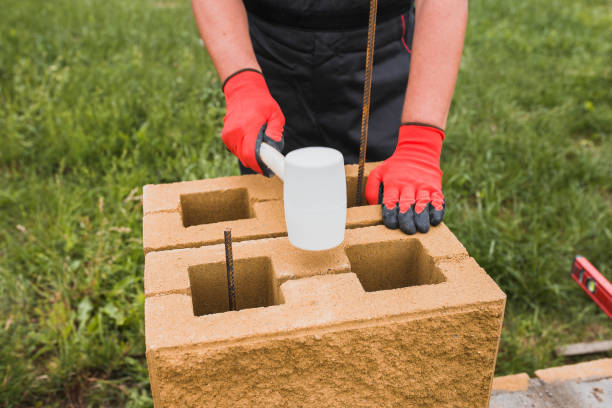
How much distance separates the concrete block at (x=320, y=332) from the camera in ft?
3.47

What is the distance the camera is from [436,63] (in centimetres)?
168

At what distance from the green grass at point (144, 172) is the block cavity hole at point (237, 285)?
88 centimetres

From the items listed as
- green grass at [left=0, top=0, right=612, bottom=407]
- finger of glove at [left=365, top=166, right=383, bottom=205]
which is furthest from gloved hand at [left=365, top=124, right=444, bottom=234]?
green grass at [left=0, top=0, right=612, bottom=407]

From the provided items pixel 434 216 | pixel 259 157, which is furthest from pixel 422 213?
pixel 259 157

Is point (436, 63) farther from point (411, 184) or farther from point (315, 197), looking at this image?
point (315, 197)

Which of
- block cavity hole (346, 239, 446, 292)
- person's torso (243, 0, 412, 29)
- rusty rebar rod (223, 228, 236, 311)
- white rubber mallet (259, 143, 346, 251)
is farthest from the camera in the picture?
person's torso (243, 0, 412, 29)

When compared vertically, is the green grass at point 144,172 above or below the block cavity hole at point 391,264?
below

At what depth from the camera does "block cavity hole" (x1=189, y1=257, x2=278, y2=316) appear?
1291 mm

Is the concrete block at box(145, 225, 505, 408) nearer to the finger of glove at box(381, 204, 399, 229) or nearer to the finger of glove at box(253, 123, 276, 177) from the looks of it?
the finger of glove at box(381, 204, 399, 229)

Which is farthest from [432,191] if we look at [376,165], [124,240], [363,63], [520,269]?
[124,240]

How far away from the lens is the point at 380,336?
1110mm

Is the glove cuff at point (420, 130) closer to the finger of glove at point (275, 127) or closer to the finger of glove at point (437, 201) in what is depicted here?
the finger of glove at point (437, 201)

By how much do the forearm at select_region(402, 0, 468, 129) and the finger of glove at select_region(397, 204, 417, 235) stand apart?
0.40 metres

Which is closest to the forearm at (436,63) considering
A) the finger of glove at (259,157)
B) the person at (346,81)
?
the person at (346,81)
